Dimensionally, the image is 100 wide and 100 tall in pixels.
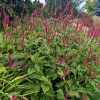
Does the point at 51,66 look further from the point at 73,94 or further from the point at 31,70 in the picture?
the point at 73,94

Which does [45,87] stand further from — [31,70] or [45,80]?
[31,70]

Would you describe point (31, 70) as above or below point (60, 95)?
above

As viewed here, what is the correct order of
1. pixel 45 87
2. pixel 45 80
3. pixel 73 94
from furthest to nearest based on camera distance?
1. pixel 73 94
2. pixel 45 87
3. pixel 45 80

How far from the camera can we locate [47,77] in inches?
118

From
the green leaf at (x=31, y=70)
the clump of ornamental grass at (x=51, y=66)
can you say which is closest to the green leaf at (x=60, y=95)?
the clump of ornamental grass at (x=51, y=66)

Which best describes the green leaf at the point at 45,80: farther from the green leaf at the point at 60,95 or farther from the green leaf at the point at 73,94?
the green leaf at the point at 73,94

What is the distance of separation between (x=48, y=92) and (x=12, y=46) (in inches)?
32.3

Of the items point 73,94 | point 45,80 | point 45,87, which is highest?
point 45,80

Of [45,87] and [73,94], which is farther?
[73,94]

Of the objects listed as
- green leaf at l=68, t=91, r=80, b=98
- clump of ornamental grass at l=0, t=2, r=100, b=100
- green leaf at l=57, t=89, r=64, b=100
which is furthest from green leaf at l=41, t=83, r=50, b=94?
green leaf at l=68, t=91, r=80, b=98

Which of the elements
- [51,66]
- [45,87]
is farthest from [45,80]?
[51,66]

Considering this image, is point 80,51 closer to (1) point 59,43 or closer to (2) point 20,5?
(1) point 59,43

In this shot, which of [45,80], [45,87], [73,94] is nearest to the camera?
[45,80]

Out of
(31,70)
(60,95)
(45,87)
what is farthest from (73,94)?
(31,70)
